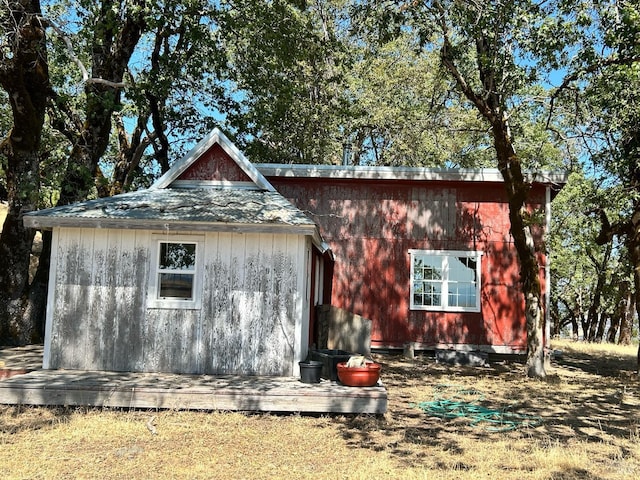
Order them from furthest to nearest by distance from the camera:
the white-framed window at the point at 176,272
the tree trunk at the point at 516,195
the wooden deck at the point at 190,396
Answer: the tree trunk at the point at 516,195
the white-framed window at the point at 176,272
the wooden deck at the point at 190,396

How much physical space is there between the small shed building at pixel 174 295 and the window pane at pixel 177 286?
0.06 ft

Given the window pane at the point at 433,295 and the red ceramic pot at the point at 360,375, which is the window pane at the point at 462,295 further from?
the red ceramic pot at the point at 360,375

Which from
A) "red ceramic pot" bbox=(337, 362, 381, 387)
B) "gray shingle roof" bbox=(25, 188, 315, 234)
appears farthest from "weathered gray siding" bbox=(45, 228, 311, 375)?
"red ceramic pot" bbox=(337, 362, 381, 387)

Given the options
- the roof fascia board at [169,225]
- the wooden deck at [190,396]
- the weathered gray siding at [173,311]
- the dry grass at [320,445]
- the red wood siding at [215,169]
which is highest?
the red wood siding at [215,169]

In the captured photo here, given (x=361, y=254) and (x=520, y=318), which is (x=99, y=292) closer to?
(x=361, y=254)

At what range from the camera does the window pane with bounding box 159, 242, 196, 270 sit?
383 inches

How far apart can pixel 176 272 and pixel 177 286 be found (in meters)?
0.26

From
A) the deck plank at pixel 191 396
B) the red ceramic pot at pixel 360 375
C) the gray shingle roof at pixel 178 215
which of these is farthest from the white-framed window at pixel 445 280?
the deck plank at pixel 191 396

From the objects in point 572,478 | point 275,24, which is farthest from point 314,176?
point 572,478

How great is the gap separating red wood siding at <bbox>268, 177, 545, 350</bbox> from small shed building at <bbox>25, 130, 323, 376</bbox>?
545cm

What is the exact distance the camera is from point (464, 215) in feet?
49.1

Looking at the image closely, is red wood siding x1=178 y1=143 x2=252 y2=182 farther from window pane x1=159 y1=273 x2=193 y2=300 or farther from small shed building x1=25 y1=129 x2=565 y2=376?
window pane x1=159 y1=273 x2=193 y2=300

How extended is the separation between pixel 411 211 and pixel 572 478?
9.80 meters

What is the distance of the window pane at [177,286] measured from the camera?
970cm
